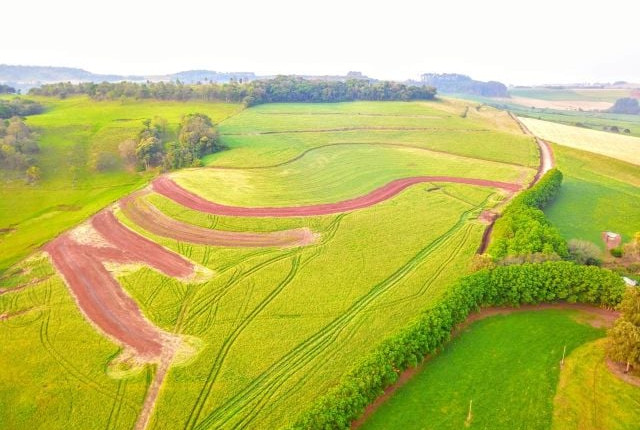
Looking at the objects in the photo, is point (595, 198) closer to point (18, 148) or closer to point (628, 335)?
point (628, 335)

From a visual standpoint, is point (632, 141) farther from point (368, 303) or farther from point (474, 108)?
point (368, 303)

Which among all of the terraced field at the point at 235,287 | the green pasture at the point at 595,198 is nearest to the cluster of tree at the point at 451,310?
the terraced field at the point at 235,287

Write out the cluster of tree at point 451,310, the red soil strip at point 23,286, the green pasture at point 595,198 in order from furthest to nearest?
the green pasture at point 595,198
the red soil strip at point 23,286
the cluster of tree at point 451,310

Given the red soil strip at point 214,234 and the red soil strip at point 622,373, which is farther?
the red soil strip at point 214,234

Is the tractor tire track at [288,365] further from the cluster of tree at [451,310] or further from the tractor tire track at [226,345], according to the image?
the cluster of tree at [451,310]

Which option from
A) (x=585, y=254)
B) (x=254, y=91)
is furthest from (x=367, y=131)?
(x=585, y=254)
